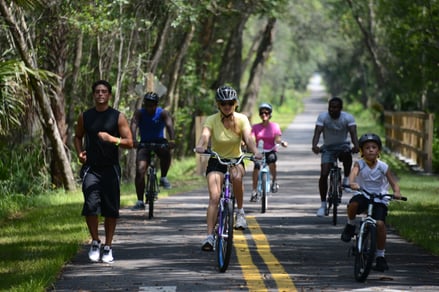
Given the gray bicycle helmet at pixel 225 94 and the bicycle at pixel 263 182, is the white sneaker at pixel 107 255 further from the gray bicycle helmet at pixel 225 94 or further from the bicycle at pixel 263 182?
the bicycle at pixel 263 182

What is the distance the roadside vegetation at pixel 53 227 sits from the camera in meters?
11.8

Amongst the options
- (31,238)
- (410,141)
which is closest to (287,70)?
(410,141)

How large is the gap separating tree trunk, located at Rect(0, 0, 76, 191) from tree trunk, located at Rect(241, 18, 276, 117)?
70.5 ft

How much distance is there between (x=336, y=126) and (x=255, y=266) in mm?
5599

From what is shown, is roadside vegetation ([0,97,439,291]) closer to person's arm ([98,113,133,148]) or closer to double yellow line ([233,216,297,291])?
person's arm ([98,113,133,148])

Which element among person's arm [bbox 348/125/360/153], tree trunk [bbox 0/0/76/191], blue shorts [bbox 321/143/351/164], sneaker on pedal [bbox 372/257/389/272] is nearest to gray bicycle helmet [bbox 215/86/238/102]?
sneaker on pedal [bbox 372/257/389/272]

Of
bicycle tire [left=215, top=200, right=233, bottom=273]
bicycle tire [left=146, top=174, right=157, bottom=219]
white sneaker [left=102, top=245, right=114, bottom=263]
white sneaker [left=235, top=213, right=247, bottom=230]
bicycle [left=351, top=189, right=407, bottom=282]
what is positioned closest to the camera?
bicycle [left=351, top=189, right=407, bottom=282]

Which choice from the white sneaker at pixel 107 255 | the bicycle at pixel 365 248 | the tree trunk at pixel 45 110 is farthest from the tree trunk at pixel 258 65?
the bicycle at pixel 365 248

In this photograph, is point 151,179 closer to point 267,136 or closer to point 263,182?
point 263,182

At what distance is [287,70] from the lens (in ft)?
318

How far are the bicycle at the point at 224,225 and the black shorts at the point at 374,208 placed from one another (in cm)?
130

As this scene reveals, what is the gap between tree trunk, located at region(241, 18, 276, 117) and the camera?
45.4 m

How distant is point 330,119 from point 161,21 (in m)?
13.2

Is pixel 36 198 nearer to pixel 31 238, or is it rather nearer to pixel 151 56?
pixel 31 238
